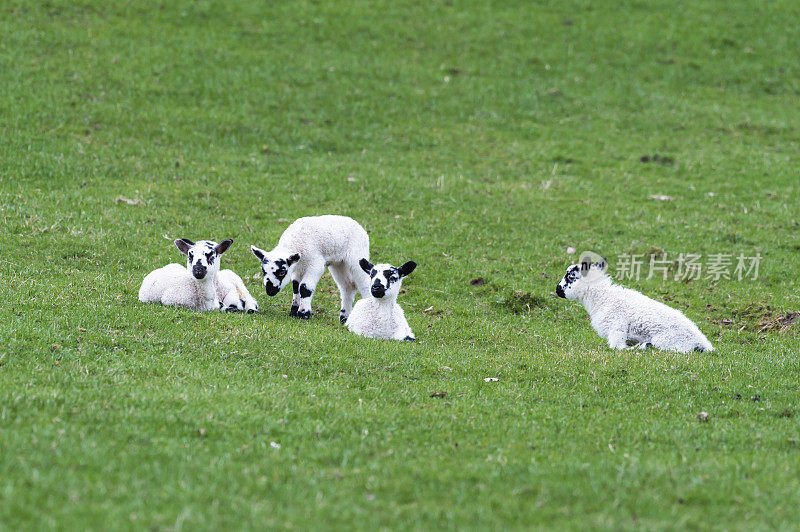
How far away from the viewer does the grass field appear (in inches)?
314

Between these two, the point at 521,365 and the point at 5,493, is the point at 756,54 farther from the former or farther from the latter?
the point at 5,493

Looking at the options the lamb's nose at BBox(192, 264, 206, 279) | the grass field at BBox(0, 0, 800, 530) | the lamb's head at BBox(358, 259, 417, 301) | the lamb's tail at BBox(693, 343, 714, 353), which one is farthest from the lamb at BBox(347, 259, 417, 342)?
the lamb's tail at BBox(693, 343, 714, 353)

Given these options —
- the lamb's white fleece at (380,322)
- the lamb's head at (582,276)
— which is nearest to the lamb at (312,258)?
the lamb's white fleece at (380,322)

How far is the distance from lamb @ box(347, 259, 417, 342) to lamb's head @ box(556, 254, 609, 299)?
337 centimetres

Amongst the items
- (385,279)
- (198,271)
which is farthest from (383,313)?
(198,271)

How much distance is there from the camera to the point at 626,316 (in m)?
14.7

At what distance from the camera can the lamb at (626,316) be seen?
46.5 ft

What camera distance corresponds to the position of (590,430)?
996 cm

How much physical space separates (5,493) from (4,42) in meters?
29.4

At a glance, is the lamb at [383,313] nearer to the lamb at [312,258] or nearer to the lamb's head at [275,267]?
the lamb at [312,258]

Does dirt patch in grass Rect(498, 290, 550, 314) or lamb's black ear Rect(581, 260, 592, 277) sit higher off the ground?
lamb's black ear Rect(581, 260, 592, 277)

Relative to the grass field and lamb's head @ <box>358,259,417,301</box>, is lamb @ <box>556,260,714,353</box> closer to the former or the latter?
the grass field

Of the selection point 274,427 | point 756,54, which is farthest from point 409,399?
point 756,54

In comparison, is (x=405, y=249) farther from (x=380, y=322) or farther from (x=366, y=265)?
(x=380, y=322)
